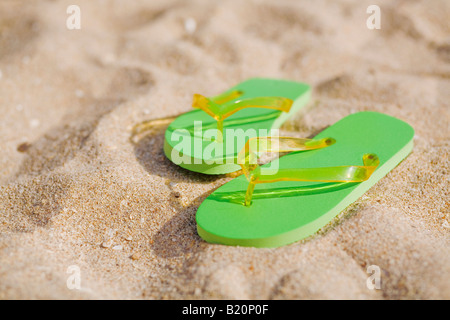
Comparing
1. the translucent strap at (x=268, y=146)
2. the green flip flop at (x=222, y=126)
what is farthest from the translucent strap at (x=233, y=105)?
the translucent strap at (x=268, y=146)

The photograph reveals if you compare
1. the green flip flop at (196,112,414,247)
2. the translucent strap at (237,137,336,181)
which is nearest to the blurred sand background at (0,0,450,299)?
the green flip flop at (196,112,414,247)

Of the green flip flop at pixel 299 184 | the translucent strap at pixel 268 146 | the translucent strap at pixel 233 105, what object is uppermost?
the translucent strap at pixel 233 105

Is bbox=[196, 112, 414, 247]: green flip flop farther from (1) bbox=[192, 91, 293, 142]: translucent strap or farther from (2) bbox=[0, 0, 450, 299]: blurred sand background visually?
(1) bbox=[192, 91, 293, 142]: translucent strap

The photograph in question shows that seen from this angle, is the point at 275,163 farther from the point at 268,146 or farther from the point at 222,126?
the point at 222,126

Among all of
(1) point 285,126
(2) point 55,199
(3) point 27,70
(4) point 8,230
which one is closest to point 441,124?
(1) point 285,126

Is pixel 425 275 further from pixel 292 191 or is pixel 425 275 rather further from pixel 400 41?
pixel 400 41

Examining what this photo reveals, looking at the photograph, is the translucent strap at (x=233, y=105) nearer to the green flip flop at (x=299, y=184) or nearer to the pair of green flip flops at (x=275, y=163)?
the pair of green flip flops at (x=275, y=163)
